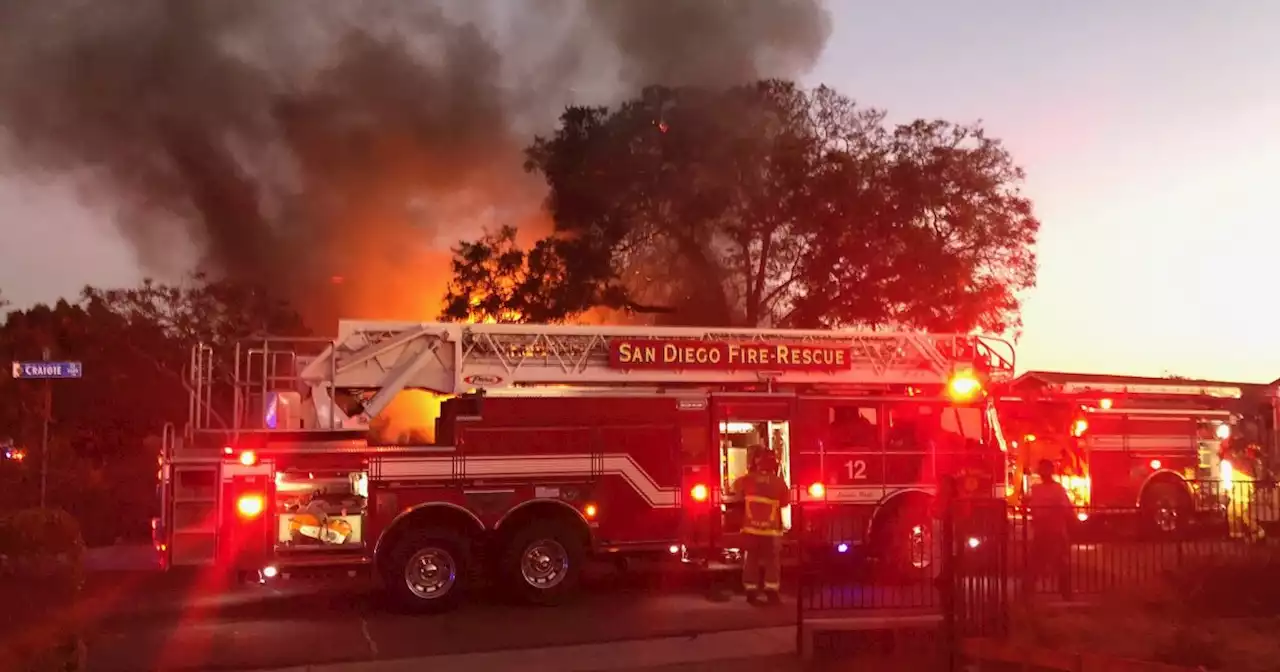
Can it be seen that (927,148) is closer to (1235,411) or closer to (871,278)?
(871,278)

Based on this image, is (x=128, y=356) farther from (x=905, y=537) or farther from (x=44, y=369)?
(x=905, y=537)

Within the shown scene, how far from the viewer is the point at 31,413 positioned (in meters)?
20.1

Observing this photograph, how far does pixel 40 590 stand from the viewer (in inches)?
314

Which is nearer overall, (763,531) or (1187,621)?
(1187,621)

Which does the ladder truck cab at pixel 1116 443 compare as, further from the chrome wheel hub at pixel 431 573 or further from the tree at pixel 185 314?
the tree at pixel 185 314

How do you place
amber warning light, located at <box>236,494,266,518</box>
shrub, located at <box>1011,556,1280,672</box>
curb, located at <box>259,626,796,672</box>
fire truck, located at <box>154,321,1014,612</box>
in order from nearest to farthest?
shrub, located at <box>1011,556,1280,672</box> → curb, located at <box>259,626,796,672</box> → amber warning light, located at <box>236,494,266,518</box> → fire truck, located at <box>154,321,1014,612</box>

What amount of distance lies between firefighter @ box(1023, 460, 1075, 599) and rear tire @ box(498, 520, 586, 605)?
4145 millimetres

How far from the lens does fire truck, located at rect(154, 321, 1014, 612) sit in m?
10.1

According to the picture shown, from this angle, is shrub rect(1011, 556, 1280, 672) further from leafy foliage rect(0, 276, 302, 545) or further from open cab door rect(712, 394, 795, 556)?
leafy foliage rect(0, 276, 302, 545)

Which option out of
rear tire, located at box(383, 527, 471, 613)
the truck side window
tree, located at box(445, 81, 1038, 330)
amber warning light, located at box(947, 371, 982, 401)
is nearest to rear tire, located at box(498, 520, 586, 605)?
rear tire, located at box(383, 527, 471, 613)

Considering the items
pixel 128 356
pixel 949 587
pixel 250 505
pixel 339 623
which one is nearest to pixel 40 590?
pixel 250 505

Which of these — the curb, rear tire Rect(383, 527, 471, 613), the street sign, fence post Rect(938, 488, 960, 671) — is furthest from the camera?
the street sign

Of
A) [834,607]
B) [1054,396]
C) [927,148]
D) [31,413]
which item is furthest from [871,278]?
[31,413]

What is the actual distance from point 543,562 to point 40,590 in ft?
14.1
